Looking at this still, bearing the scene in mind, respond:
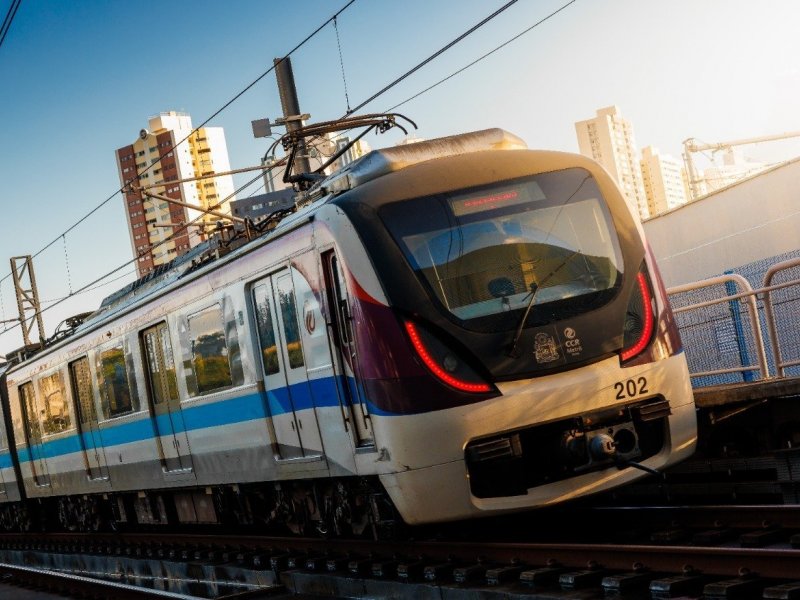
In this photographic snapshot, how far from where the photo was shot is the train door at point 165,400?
13.1 meters

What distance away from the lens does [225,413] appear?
38.6 ft

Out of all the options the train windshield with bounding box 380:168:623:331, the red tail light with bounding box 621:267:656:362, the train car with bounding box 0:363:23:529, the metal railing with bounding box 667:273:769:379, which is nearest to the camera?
the train windshield with bounding box 380:168:623:331

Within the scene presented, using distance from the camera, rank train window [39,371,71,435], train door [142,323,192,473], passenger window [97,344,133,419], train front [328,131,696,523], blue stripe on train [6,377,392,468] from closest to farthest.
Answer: train front [328,131,696,523] → blue stripe on train [6,377,392,468] → train door [142,323,192,473] → passenger window [97,344,133,419] → train window [39,371,71,435]

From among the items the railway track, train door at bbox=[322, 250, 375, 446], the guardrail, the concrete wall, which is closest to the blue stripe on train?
train door at bbox=[322, 250, 375, 446]

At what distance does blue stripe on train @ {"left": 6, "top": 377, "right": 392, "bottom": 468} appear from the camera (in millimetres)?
9727

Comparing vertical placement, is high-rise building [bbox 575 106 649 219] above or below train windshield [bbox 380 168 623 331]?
above

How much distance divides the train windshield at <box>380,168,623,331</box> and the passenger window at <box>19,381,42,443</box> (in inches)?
504

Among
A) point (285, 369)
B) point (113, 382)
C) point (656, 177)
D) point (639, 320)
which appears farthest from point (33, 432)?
point (656, 177)

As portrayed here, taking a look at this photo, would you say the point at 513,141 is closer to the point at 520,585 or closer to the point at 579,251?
the point at 579,251

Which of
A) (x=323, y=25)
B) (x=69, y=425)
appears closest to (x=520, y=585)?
(x=323, y=25)

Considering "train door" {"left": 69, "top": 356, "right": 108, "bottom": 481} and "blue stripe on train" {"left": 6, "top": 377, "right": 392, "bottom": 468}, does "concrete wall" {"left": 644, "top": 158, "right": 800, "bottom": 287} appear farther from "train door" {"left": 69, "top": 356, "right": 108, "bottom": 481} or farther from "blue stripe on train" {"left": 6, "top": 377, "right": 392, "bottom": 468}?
"blue stripe on train" {"left": 6, "top": 377, "right": 392, "bottom": 468}

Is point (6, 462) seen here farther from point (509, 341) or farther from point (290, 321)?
point (509, 341)

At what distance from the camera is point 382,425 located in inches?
339

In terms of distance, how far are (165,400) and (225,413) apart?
1.91 m
